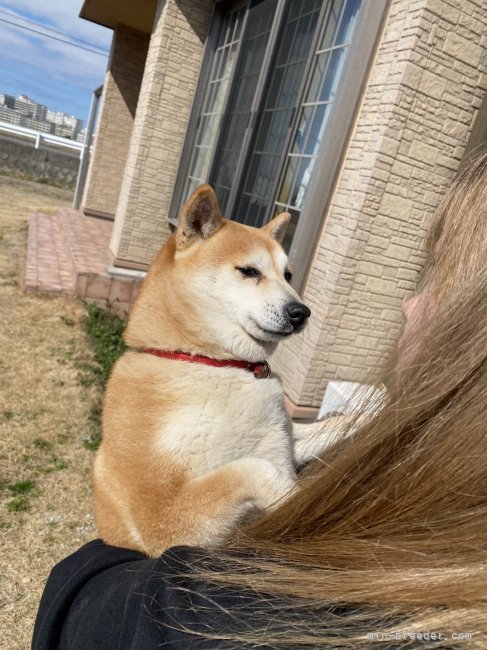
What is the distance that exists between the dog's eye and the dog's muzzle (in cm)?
22

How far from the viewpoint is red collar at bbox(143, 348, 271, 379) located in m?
1.69

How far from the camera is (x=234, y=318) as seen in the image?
189 cm

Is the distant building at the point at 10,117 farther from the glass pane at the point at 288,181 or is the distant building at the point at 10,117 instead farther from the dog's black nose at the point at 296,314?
the dog's black nose at the point at 296,314

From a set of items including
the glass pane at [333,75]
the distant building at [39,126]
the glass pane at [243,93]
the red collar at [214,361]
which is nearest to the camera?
the red collar at [214,361]

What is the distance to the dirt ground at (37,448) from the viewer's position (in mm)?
2629

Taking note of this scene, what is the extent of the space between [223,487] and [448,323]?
83 cm

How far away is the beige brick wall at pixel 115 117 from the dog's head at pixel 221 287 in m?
11.4

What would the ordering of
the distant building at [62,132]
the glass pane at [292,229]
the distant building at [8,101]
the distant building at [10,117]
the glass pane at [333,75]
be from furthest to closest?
the distant building at [8,101], the distant building at [62,132], the distant building at [10,117], the glass pane at [292,229], the glass pane at [333,75]

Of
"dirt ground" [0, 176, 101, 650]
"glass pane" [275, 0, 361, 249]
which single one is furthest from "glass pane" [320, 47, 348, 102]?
"dirt ground" [0, 176, 101, 650]

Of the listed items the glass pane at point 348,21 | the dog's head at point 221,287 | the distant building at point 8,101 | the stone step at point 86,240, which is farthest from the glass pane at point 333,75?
the distant building at point 8,101

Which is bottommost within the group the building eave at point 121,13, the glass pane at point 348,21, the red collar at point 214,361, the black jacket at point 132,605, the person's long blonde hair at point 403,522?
the black jacket at point 132,605

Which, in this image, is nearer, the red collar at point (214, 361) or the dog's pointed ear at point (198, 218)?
the red collar at point (214, 361)

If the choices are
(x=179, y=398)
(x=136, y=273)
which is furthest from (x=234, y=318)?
(x=136, y=273)

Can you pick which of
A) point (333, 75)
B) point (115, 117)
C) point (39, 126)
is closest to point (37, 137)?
point (115, 117)
